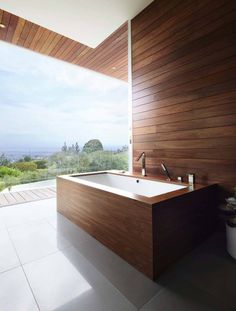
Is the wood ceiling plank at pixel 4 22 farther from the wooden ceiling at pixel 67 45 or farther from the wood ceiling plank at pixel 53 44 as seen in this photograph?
the wood ceiling plank at pixel 53 44

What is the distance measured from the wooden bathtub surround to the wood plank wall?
1.53 feet

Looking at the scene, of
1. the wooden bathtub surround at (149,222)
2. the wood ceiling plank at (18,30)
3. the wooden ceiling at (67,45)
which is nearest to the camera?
the wooden bathtub surround at (149,222)

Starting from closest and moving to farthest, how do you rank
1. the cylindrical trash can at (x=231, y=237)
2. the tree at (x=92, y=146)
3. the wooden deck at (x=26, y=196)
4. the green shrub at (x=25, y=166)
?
the cylindrical trash can at (x=231, y=237) < the wooden deck at (x=26, y=196) < the green shrub at (x=25, y=166) < the tree at (x=92, y=146)

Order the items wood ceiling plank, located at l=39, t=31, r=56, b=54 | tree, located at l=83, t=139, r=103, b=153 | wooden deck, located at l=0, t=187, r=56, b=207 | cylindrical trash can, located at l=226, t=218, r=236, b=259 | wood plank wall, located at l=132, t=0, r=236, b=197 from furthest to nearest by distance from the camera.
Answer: tree, located at l=83, t=139, r=103, b=153
wooden deck, located at l=0, t=187, r=56, b=207
wood ceiling plank, located at l=39, t=31, r=56, b=54
wood plank wall, located at l=132, t=0, r=236, b=197
cylindrical trash can, located at l=226, t=218, r=236, b=259

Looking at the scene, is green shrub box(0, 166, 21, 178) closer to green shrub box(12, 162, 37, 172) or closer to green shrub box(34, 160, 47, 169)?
green shrub box(12, 162, 37, 172)

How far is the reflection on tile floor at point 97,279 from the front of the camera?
1163mm

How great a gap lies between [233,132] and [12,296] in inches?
91.4

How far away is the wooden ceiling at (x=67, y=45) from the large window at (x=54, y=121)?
24cm

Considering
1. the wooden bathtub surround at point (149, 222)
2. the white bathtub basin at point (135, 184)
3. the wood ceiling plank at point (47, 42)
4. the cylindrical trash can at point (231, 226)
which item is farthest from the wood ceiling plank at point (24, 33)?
the cylindrical trash can at point (231, 226)

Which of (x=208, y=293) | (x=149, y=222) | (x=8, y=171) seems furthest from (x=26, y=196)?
(x=208, y=293)

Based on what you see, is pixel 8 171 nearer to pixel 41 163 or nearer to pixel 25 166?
pixel 25 166

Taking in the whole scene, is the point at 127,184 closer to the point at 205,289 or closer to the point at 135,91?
the point at 135,91

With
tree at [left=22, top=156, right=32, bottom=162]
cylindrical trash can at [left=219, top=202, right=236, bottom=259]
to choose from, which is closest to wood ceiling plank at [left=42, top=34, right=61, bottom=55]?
tree at [left=22, top=156, right=32, bottom=162]

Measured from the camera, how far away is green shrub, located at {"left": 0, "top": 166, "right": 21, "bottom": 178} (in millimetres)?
3976
